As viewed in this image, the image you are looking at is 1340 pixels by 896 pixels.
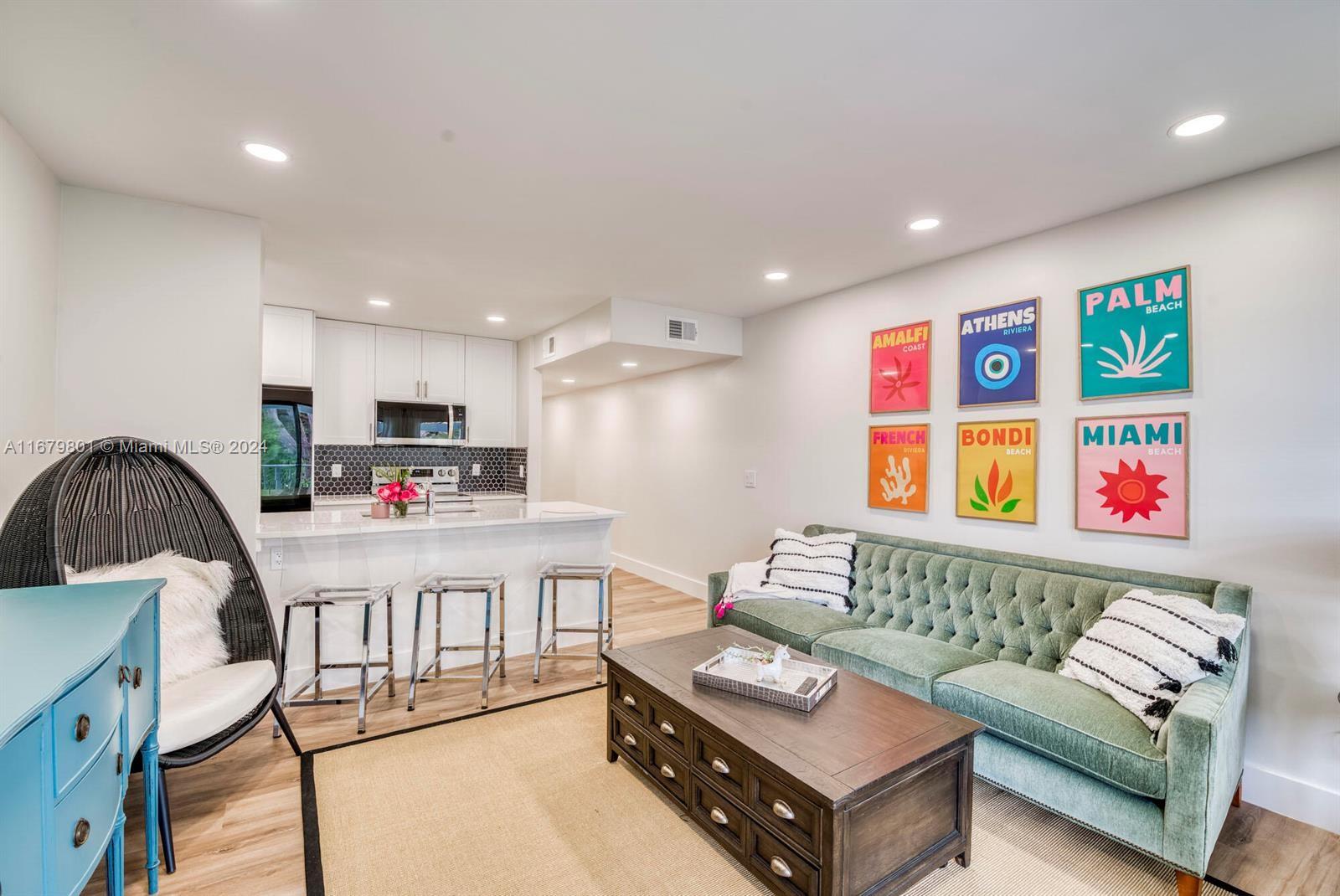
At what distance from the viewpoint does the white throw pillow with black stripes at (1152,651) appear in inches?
81.0

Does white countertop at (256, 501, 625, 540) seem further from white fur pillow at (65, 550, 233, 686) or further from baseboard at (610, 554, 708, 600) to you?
baseboard at (610, 554, 708, 600)

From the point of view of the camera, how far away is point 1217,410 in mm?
2457

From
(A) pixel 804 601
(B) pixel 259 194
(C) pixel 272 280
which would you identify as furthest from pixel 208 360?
(A) pixel 804 601

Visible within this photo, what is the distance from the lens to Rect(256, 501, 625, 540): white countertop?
3211 mm

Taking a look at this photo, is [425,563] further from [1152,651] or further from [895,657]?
[1152,651]

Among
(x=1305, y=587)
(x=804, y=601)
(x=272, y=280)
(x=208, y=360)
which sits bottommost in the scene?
(x=804, y=601)

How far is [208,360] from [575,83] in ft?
7.51

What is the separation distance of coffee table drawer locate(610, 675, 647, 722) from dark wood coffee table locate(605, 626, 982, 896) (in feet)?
0.11

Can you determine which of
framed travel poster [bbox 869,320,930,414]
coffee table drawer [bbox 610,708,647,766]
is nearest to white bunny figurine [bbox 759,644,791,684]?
coffee table drawer [bbox 610,708,647,766]

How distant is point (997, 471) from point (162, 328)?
4201 mm

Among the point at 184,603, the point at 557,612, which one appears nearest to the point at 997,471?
the point at 557,612

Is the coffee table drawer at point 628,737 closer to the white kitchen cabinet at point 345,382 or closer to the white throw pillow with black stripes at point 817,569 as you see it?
the white throw pillow with black stripes at point 817,569

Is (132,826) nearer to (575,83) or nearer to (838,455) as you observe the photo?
(575,83)

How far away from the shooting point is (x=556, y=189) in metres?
2.60
